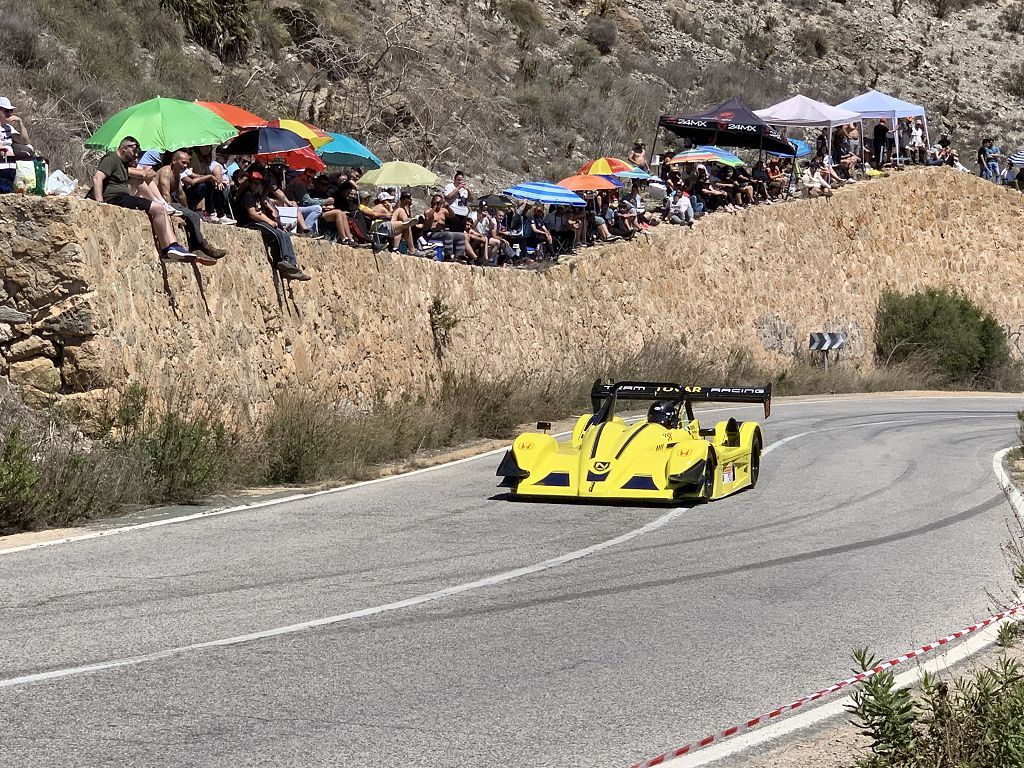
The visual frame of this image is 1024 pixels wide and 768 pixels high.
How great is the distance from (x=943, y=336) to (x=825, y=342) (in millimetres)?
4981

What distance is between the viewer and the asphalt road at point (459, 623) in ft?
20.3

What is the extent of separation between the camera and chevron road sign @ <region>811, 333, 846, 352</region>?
41.8 metres

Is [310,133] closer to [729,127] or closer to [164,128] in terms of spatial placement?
[164,128]

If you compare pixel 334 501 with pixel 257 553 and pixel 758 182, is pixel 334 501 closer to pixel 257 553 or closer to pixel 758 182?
pixel 257 553

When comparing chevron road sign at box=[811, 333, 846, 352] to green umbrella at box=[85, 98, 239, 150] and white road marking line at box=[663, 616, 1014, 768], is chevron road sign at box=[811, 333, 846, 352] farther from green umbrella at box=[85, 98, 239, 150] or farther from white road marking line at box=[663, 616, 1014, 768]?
white road marking line at box=[663, 616, 1014, 768]

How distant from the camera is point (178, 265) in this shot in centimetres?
1675

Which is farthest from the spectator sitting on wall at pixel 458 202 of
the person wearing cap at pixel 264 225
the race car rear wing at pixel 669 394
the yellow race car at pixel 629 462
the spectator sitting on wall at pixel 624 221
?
the yellow race car at pixel 629 462

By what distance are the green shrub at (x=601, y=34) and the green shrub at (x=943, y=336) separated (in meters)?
19.3

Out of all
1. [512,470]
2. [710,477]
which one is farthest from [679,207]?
[512,470]

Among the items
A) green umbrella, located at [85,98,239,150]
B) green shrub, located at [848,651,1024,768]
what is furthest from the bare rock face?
green shrub, located at [848,651,1024,768]

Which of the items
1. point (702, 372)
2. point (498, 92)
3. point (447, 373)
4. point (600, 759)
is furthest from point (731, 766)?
point (498, 92)

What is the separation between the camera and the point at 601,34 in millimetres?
58469

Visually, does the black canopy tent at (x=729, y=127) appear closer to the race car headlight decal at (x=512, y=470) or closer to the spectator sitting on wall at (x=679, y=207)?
the spectator sitting on wall at (x=679, y=207)

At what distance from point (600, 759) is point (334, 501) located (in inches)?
363
